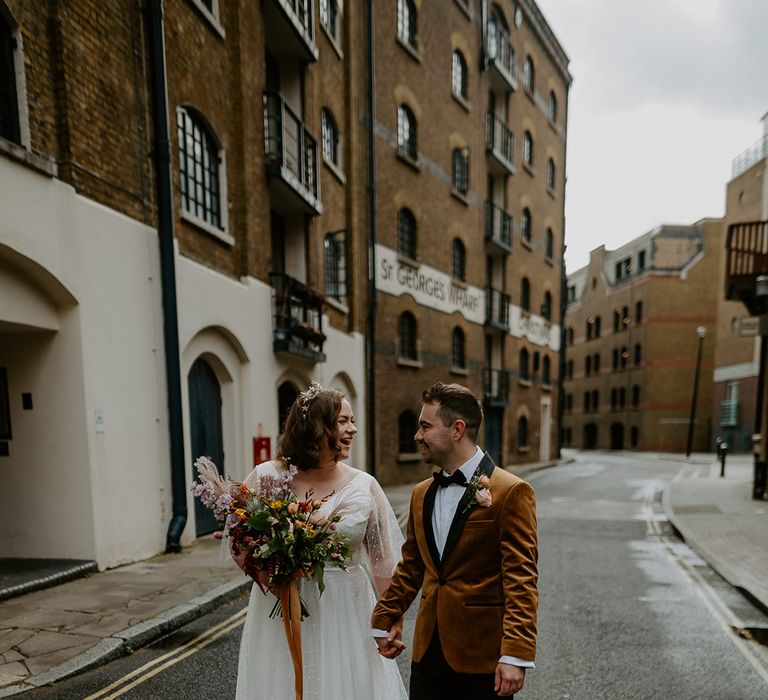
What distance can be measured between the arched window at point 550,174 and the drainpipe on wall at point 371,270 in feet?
48.8

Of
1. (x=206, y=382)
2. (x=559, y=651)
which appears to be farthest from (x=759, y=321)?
(x=206, y=382)

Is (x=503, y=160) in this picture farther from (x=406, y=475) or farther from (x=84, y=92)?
(x=84, y=92)

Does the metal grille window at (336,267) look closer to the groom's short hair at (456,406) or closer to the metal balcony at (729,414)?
the groom's short hair at (456,406)

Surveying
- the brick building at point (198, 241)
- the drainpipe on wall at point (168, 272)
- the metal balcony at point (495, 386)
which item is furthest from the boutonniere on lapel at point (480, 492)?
the metal balcony at point (495, 386)

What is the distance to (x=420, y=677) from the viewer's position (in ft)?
7.26

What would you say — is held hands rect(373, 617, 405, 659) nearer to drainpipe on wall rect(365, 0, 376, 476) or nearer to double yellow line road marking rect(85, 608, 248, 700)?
double yellow line road marking rect(85, 608, 248, 700)

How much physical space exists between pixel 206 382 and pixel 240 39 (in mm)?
6078

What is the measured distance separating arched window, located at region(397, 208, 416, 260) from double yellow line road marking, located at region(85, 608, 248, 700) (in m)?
12.8

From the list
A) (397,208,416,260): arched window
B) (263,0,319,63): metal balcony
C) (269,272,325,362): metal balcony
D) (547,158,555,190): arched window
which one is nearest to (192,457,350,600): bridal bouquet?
(269,272,325,362): metal balcony

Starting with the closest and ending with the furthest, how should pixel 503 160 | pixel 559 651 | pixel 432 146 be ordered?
pixel 559 651
pixel 432 146
pixel 503 160

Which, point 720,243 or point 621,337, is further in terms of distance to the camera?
point 621,337

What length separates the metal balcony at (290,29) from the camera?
9.89 m

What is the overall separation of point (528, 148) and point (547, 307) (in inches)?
314

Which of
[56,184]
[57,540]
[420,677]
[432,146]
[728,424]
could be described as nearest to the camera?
[420,677]
